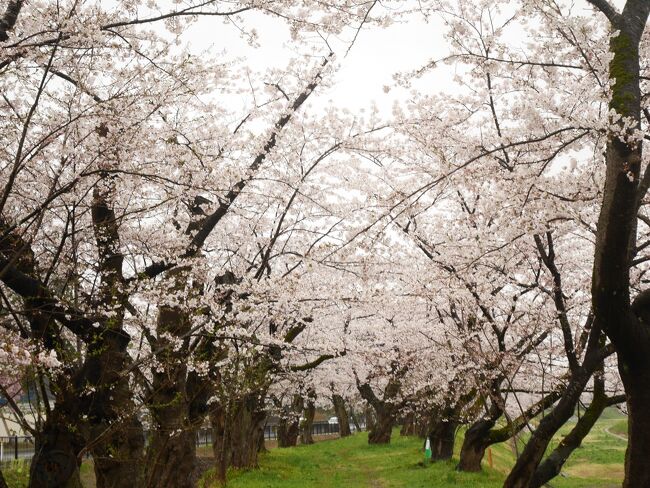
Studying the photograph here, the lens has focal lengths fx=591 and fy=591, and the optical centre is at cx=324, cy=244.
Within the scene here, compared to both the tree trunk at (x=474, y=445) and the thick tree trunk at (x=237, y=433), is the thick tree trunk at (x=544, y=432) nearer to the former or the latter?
the thick tree trunk at (x=237, y=433)

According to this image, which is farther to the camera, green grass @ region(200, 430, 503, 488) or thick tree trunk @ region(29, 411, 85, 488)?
green grass @ region(200, 430, 503, 488)

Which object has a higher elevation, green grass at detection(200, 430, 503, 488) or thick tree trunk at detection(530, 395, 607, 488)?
thick tree trunk at detection(530, 395, 607, 488)

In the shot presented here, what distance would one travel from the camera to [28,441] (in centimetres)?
1308

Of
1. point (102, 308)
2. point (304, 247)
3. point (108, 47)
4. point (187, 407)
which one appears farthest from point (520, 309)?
point (108, 47)

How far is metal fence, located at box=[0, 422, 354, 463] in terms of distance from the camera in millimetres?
24906

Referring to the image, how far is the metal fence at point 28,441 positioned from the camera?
981 inches

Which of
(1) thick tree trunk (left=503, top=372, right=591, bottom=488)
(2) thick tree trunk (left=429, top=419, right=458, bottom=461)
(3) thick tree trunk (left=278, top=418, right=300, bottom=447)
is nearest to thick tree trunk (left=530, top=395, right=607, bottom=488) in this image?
(1) thick tree trunk (left=503, top=372, right=591, bottom=488)

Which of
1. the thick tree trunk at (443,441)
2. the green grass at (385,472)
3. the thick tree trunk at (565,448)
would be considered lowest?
the green grass at (385,472)

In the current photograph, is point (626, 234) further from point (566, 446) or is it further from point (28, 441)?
point (28, 441)

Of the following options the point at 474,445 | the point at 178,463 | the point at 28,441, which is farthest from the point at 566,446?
the point at 28,441

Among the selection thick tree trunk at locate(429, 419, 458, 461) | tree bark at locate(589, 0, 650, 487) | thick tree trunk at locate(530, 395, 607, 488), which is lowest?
thick tree trunk at locate(429, 419, 458, 461)

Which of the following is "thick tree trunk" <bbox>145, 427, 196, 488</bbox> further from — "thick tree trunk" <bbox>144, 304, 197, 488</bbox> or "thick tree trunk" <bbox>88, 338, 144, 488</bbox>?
"thick tree trunk" <bbox>88, 338, 144, 488</bbox>

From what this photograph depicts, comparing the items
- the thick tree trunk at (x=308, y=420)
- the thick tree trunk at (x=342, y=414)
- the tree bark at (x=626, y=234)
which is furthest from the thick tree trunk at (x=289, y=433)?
the tree bark at (x=626, y=234)

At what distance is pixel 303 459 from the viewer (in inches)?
997
